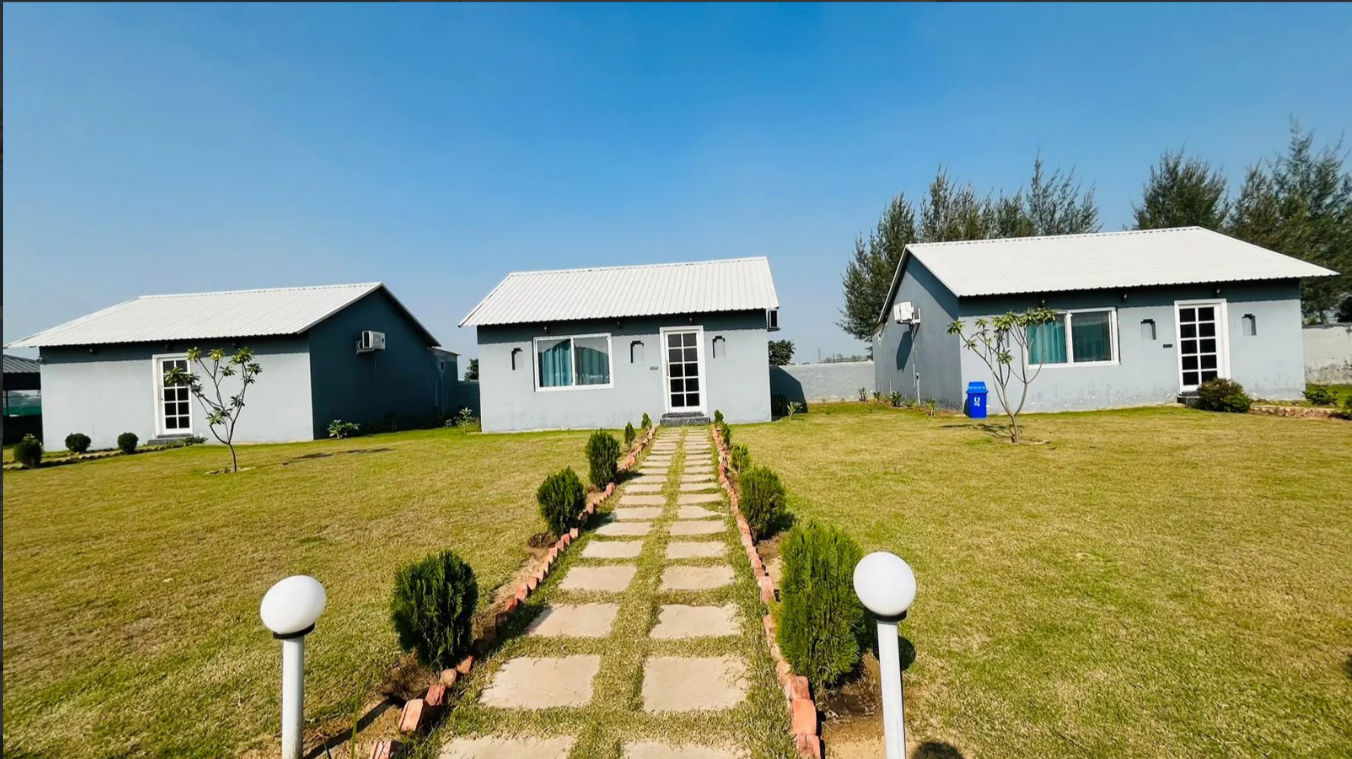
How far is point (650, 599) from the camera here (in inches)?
172

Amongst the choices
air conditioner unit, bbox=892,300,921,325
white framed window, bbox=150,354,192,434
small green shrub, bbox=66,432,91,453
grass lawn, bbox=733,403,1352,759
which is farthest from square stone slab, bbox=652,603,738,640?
small green shrub, bbox=66,432,91,453

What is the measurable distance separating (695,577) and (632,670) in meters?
1.22

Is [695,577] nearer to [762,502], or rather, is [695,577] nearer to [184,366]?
[762,502]

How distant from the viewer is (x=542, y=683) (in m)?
3.49

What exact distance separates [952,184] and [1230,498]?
27.0m

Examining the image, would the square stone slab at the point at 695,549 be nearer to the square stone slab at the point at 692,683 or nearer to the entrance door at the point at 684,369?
the square stone slab at the point at 692,683

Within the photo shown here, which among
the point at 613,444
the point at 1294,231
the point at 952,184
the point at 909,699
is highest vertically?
the point at 952,184

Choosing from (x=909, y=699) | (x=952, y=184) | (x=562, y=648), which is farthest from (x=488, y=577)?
(x=952, y=184)

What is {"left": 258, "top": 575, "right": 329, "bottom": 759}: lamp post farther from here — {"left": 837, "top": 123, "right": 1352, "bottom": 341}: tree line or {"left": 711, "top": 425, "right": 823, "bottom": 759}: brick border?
{"left": 837, "top": 123, "right": 1352, "bottom": 341}: tree line

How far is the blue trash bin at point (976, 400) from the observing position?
1312cm

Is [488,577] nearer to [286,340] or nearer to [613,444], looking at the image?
[613,444]

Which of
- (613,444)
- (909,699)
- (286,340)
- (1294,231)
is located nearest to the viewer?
(909,699)

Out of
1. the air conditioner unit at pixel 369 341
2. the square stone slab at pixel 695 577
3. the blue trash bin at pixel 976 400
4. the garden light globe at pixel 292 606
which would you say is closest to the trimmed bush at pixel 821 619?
the square stone slab at pixel 695 577

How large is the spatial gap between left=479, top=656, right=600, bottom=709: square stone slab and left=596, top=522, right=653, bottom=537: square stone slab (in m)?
2.11
